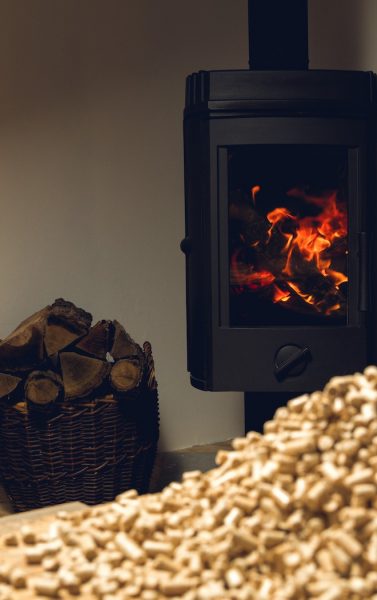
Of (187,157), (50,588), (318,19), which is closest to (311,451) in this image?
(50,588)

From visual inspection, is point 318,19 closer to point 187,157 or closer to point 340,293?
point 187,157

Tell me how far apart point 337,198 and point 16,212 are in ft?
3.31

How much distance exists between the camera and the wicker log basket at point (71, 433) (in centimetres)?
275

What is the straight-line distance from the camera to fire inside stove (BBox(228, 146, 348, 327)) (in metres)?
2.76

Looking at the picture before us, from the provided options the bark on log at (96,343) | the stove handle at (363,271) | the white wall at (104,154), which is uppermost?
the white wall at (104,154)

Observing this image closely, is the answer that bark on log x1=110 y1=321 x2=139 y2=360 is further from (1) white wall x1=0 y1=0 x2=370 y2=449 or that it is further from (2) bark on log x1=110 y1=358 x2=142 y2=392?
(1) white wall x1=0 y1=0 x2=370 y2=449

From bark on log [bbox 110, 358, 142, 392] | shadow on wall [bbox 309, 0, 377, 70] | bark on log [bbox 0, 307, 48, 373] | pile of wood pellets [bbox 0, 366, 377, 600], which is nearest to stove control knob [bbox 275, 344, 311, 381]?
bark on log [bbox 110, 358, 142, 392]

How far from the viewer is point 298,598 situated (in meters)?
1.14

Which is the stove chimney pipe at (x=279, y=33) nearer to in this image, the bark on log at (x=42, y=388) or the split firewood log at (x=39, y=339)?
the split firewood log at (x=39, y=339)

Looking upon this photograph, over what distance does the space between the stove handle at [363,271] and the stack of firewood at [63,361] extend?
0.61 meters

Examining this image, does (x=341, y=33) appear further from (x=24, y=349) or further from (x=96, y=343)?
(x=24, y=349)

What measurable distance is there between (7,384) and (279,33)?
119 cm

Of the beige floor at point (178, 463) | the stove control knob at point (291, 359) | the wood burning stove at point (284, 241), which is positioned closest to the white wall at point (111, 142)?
the beige floor at point (178, 463)

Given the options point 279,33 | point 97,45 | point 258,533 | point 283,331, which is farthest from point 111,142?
point 258,533
